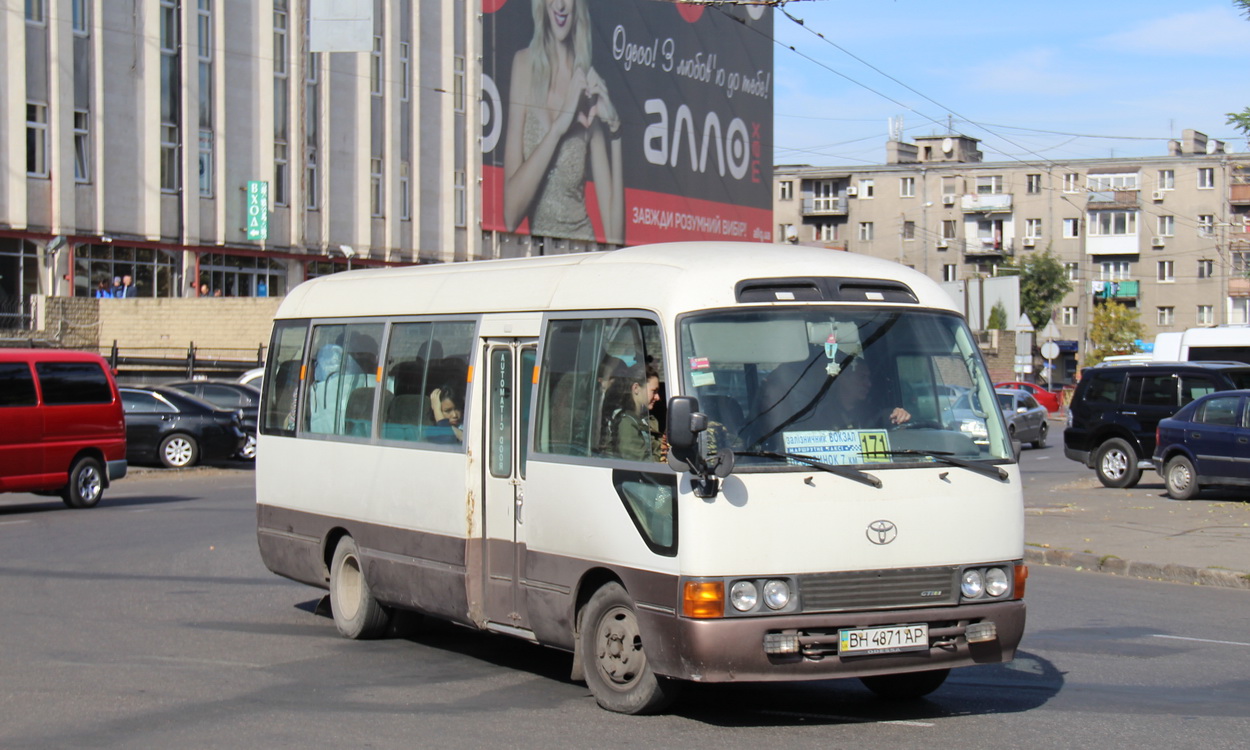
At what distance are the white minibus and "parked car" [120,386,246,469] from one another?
18.6 metres

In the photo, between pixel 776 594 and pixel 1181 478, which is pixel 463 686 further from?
pixel 1181 478

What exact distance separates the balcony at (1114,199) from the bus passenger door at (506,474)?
3490 inches

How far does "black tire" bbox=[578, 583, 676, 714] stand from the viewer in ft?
24.2

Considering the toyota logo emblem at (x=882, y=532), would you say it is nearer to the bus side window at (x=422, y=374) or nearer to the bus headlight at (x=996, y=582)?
the bus headlight at (x=996, y=582)

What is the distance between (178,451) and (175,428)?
44 centimetres

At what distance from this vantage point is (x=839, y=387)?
7.37m

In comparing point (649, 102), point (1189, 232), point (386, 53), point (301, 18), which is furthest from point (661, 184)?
point (1189, 232)

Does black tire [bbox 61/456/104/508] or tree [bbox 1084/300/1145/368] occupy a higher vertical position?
tree [bbox 1084/300/1145/368]

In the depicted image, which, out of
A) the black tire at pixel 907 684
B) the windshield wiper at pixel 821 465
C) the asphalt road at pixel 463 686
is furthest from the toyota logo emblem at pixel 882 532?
the black tire at pixel 907 684

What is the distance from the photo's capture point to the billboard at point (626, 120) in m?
48.3

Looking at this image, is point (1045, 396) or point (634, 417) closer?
point (634, 417)

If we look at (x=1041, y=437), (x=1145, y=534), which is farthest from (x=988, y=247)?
(x=1145, y=534)

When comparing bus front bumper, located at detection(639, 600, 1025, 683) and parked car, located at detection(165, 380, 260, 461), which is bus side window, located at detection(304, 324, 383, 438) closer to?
bus front bumper, located at detection(639, 600, 1025, 683)

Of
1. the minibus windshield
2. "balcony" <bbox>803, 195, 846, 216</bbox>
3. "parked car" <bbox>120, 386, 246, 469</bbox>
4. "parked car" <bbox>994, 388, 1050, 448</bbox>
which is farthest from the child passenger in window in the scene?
"balcony" <bbox>803, 195, 846, 216</bbox>
